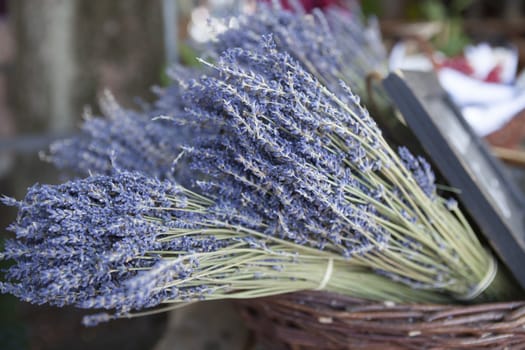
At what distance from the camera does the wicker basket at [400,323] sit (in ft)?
2.03

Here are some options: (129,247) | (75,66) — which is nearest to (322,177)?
(129,247)

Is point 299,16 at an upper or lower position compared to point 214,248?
upper

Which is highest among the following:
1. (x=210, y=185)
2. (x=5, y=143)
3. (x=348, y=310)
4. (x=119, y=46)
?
(x=119, y=46)

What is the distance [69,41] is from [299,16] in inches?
48.7

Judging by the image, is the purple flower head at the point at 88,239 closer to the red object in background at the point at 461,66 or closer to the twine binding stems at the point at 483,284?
the twine binding stems at the point at 483,284

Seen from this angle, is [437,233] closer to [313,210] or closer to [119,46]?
[313,210]

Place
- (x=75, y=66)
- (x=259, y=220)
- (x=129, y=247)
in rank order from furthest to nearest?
(x=75, y=66) → (x=259, y=220) → (x=129, y=247)

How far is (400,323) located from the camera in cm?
63

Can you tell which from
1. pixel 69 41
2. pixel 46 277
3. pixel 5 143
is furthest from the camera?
pixel 69 41

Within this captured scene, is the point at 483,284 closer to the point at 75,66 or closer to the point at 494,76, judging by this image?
the point at 494,76

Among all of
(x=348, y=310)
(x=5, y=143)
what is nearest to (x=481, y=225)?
(x=348, y=310)

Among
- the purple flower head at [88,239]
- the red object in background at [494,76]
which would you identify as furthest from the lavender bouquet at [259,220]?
the red object in background at [494,76]

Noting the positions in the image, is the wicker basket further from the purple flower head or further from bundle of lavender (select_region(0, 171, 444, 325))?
the purple flower head

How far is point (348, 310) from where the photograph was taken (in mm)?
642
